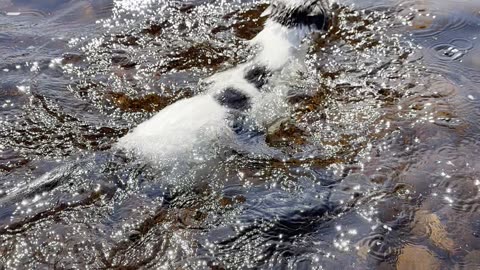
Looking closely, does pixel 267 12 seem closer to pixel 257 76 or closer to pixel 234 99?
pixel 257 76

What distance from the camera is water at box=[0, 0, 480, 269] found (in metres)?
3.44

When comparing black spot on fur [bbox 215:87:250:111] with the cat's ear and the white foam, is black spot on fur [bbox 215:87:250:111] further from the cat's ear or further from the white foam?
the cat's ear

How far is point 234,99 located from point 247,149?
2.13 ft

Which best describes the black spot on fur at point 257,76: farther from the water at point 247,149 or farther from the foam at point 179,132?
the foam at point 179,132

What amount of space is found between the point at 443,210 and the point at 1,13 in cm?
620

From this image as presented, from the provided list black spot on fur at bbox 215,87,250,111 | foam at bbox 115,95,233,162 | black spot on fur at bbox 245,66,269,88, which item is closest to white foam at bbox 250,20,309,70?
black spot on fur at bbox 245,66,269,88

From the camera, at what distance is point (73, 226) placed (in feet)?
11.6

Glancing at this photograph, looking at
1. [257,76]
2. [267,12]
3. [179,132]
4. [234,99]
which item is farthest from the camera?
[267,12]

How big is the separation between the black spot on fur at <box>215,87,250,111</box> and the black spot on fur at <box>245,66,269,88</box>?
243mm

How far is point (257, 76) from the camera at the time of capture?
16.2 feet

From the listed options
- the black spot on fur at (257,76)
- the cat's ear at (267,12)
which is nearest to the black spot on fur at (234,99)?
the black spot on fur at (257,76)

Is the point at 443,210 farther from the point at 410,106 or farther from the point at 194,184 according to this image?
the point at 194,184

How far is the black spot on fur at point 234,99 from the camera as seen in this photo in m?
4.65

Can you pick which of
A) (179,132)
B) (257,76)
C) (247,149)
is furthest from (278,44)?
(179,132)
